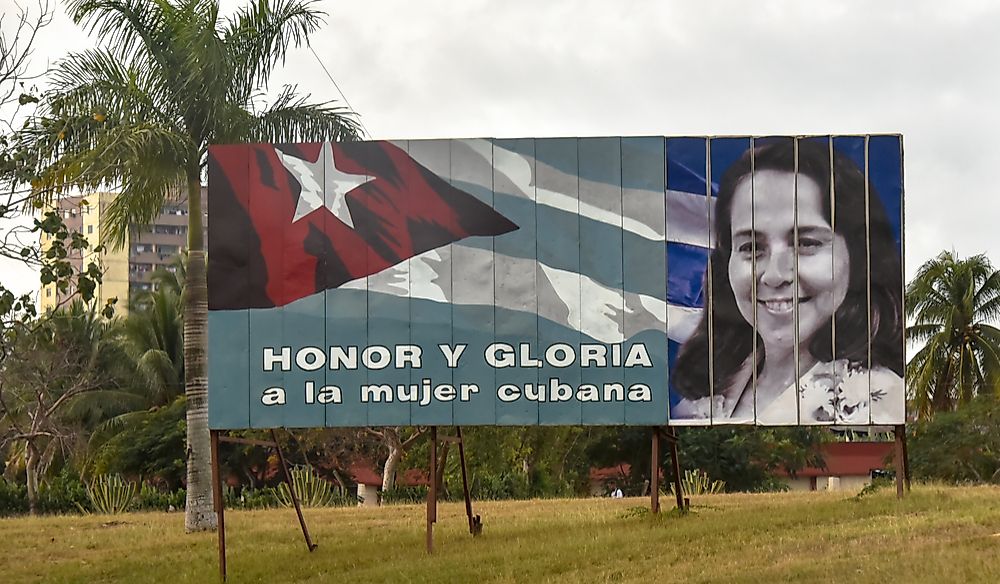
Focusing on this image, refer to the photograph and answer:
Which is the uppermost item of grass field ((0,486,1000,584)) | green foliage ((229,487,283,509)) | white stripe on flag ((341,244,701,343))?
white stripe on flag ((341,244,701,343))

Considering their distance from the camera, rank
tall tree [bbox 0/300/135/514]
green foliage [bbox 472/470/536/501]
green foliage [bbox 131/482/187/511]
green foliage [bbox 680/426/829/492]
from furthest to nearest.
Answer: green foliage [bbox 680/426/829/492] → tall tree [bbox 0/300/135/514] → green foliage [bbox 472/470/536/501] → green foliage [bbox 131/482/187/511]

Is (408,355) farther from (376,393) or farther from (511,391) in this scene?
(511,391)

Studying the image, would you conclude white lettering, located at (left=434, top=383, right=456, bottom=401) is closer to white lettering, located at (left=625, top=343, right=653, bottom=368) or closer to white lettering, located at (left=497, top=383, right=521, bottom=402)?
white lettering, located at (left=497, top=383, right=521, bottom=402)

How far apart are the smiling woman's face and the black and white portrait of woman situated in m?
0.01

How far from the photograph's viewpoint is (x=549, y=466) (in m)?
42.5

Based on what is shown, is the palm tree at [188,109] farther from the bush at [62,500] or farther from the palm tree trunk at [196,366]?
the bush at [62,500]

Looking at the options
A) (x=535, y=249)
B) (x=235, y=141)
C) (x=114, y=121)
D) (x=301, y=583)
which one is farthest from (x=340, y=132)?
(x=301, y=583)

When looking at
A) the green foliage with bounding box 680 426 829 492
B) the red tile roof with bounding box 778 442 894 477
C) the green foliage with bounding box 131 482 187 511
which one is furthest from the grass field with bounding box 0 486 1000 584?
the red tile roof with bounding box 778 442 894 477

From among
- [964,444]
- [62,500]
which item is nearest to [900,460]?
[62,500]

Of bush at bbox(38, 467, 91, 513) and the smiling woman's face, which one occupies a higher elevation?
the smiling woman's face

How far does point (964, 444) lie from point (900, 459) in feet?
81.3

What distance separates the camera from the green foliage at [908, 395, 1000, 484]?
131 feet

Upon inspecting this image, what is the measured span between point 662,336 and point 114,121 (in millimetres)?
10707

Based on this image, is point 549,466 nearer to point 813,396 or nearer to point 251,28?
point 251,28
